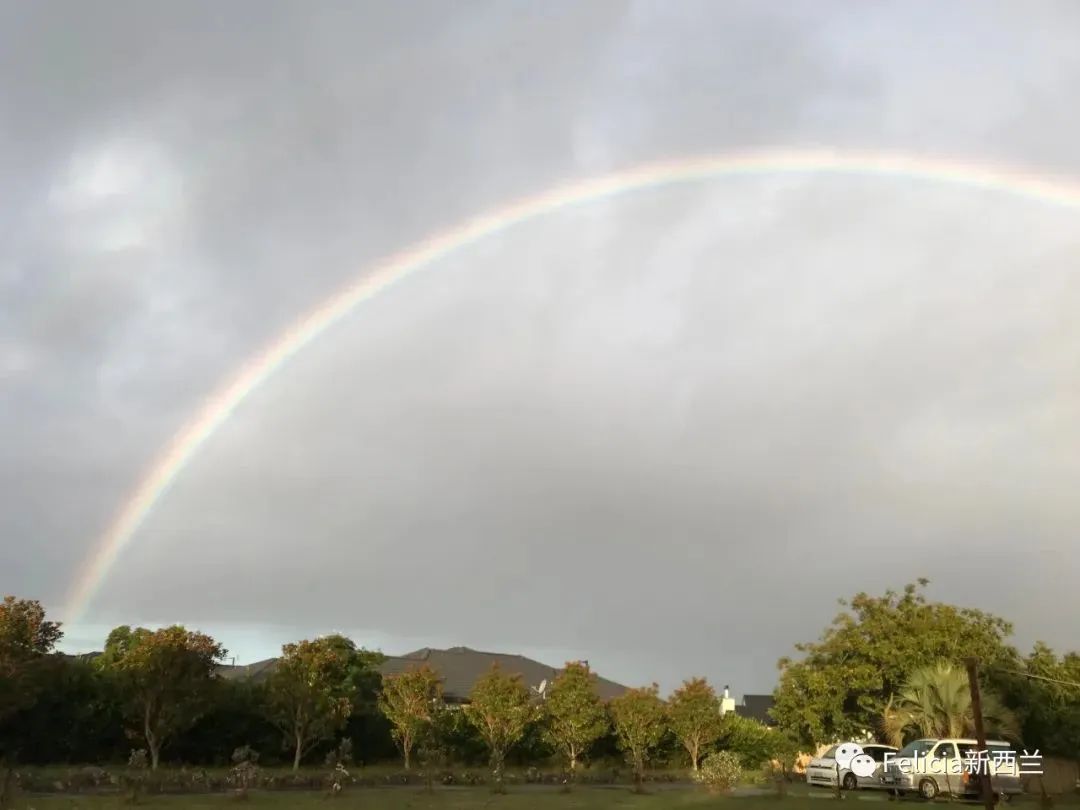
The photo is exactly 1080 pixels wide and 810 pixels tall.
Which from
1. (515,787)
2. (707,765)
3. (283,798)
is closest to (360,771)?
(515,787)

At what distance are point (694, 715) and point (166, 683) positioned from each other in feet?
62.1

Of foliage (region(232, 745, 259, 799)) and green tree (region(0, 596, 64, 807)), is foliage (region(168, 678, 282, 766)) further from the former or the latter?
foliage (region(232, 745, 259, 799))

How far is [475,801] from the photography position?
18.9 m

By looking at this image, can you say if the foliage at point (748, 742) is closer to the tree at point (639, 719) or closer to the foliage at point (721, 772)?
the tree at point (639, 719)

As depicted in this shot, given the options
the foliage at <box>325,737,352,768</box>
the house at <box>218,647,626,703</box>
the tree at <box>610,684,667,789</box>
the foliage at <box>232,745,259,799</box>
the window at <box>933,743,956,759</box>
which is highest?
the house at <box>218,647,626,703</box>

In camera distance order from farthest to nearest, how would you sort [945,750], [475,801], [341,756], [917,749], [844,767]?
[341,756]
[844,767]
[917,749]
[945,750]
[475,801]

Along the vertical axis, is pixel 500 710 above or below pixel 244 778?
above

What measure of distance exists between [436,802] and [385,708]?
13.0m

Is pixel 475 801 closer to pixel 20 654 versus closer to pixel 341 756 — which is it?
pixel 341 756

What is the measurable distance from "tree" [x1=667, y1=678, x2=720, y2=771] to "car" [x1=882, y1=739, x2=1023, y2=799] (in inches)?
453

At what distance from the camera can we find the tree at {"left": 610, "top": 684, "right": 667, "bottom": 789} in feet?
107

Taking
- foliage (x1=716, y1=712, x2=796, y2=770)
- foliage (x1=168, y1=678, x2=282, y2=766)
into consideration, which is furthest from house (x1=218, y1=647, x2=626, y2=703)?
foliage (x1=168, y1=678, x2=282, y2=766)

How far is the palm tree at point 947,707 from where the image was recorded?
77.2ft

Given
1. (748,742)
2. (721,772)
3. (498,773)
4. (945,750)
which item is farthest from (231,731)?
(945,750)
